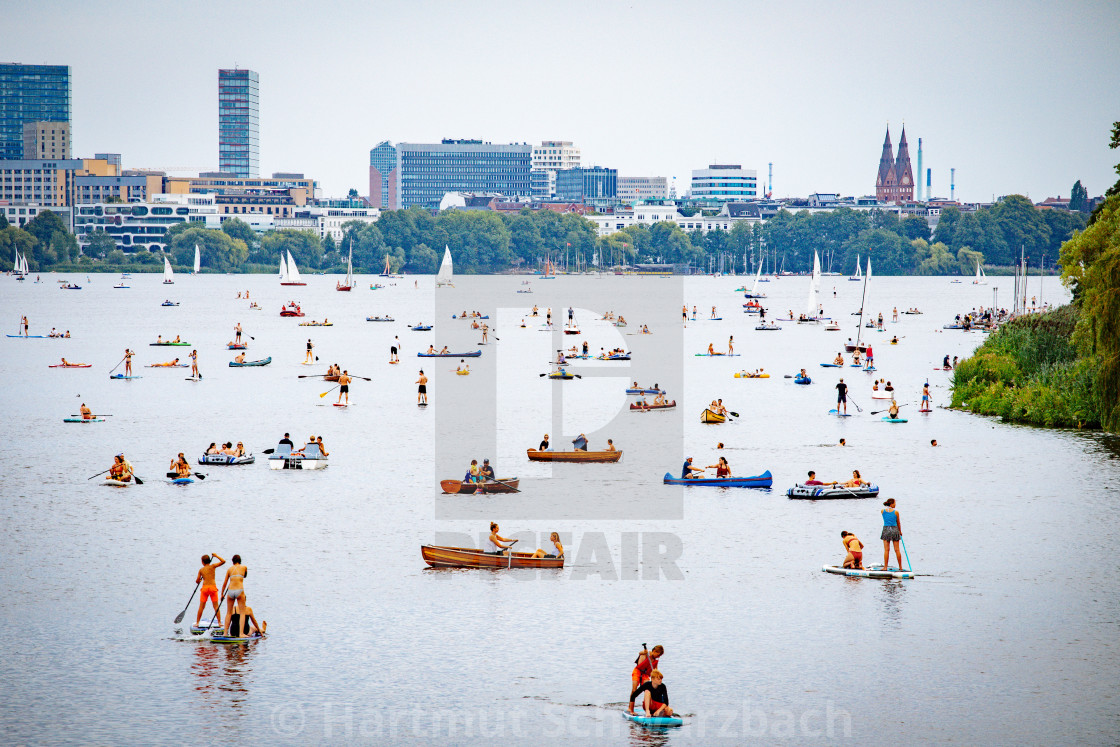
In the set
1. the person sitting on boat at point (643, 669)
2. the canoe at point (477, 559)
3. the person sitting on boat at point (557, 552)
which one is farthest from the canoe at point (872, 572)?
the person sitting on boat at point (643, 669)

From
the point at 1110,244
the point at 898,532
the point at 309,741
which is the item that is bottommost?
the point at 309,741

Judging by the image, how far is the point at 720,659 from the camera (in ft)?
116

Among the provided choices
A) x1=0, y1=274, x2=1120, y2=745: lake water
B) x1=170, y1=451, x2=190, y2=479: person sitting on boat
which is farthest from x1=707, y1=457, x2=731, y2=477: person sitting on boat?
x1=170, y1=451, x2=190, y2=479: person sitting on boat

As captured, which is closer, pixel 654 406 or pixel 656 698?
pixel 656 698

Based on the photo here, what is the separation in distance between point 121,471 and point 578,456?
2147 cm

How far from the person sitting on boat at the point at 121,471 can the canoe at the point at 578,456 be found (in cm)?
1927

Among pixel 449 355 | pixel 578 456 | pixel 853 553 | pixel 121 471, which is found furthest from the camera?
pixel 449 355

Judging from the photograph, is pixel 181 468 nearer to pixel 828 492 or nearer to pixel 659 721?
pixel 828 492

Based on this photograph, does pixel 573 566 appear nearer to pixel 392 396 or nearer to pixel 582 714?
pixel 582 714

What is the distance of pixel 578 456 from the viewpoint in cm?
6306

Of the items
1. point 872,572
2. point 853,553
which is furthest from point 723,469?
point 872,572

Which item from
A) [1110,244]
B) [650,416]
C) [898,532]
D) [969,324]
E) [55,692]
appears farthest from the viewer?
[969,324]

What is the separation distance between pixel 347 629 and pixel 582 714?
9.00m

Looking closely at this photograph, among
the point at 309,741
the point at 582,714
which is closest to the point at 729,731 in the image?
the point at 582,714
